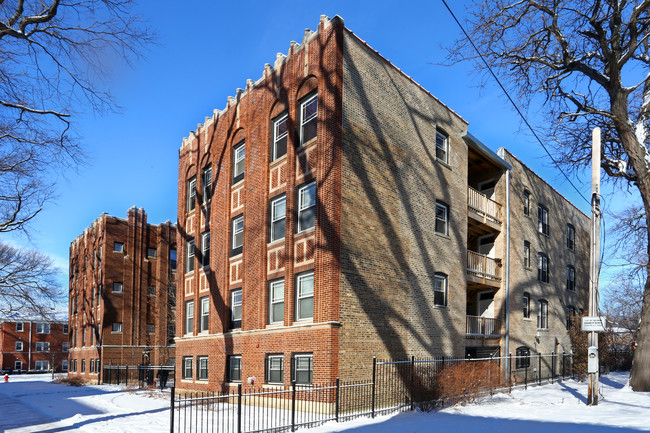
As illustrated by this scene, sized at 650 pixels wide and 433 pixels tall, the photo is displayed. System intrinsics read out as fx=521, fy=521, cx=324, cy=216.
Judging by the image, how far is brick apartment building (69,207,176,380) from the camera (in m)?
43.0

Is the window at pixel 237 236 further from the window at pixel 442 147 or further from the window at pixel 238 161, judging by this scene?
the window at pixel 442 147

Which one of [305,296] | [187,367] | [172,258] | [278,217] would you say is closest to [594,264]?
[305,296]

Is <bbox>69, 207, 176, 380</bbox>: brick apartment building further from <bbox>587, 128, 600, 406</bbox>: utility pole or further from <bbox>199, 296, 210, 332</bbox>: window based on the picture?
<bbox>587, 128, 600, 406</bbox>: utility pole

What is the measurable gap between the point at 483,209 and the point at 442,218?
15.3 ft

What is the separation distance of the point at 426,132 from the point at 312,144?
6086 millimetres

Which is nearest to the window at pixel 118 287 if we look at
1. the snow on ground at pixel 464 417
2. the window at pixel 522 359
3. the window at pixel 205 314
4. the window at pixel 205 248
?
the window at pixel 205 248

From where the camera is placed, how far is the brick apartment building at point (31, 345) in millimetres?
80250

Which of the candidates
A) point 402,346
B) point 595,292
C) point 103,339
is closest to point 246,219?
point 402,346

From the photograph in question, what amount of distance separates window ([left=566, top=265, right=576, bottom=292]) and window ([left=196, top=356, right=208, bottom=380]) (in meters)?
25.5

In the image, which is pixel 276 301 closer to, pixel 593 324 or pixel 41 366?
pixel 593 324

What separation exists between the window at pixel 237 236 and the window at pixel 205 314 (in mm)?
3562

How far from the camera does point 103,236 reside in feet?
145

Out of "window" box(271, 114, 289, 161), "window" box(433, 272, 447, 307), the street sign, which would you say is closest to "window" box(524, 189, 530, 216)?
"window" box(433, 272, 447, 307)

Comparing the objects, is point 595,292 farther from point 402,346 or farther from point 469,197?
point 469,197
